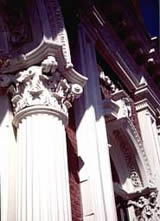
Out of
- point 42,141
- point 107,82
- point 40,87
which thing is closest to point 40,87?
point 40,87

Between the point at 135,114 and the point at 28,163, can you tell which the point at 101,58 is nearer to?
the point at 135,114

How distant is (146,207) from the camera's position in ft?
32.3

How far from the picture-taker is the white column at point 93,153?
6.78m

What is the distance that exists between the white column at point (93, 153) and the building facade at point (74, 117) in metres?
0.02

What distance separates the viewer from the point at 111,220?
670cm

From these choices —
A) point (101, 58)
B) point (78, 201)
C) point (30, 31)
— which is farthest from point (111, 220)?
point (101, 58)

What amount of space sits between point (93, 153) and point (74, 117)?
802 mm

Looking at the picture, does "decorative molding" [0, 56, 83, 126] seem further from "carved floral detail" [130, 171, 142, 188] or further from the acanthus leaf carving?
"carved floral detail" [130, 171, 142, 188]

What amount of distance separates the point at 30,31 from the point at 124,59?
4.39m

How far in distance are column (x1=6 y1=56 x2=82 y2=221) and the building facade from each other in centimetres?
1

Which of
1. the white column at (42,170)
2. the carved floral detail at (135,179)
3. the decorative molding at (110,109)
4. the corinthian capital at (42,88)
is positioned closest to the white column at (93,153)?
the decorative molding at (110,109)

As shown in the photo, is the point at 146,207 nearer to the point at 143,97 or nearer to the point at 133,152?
the point at 133,152

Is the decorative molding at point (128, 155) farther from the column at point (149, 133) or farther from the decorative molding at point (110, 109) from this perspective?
the decorative molding at point (110, 109)

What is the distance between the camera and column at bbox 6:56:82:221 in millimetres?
5391
